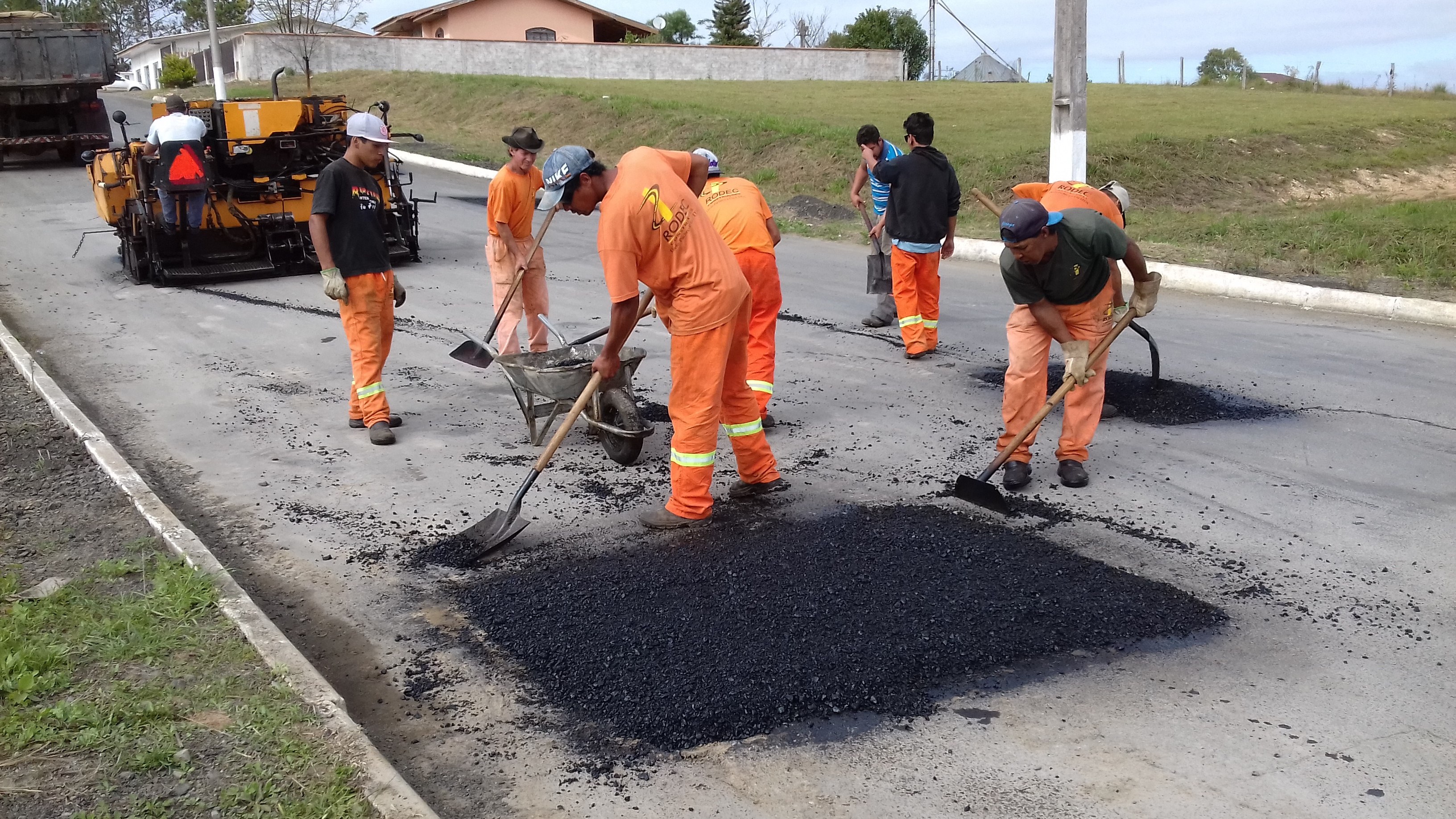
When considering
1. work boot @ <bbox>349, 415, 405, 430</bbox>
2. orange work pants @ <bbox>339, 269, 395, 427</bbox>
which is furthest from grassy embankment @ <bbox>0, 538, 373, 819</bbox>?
work boot @ <bbox>349, 415, 405, 430</bbox>

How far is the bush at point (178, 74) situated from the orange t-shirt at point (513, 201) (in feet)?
122

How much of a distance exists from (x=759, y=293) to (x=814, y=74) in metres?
37.0

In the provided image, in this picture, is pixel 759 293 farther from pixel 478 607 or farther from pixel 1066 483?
pixel 478 607

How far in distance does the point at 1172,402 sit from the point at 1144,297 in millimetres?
1715

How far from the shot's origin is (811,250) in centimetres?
1333

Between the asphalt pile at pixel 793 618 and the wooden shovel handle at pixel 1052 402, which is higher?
the wooden shovel handle at pixel 1052 402

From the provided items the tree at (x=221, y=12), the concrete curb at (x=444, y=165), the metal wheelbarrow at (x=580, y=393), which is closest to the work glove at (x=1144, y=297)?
the metal wheelbarrow at (x=580, y=393)

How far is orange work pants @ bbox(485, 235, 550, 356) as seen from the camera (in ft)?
24.3

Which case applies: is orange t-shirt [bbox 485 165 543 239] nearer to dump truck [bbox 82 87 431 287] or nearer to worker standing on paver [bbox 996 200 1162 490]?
worker standing on paver [bbox 996 200 1162 490]

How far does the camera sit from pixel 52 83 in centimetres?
2077

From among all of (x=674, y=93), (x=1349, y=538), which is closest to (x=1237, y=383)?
(x=1349, y=538)

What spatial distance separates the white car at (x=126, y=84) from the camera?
A: 94.3 feet

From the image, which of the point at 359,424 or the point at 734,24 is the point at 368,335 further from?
the point at 734,24

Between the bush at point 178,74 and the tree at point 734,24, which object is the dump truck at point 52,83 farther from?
the tree at point 734,24
